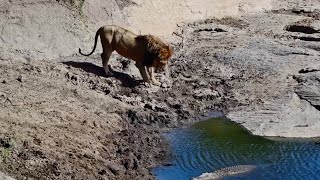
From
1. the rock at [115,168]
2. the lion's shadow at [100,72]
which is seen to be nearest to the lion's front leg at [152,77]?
the lion's shadow at [100,72]

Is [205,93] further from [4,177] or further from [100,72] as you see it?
[4,177]

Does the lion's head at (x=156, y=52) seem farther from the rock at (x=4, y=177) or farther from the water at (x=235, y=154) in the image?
the rock at (x=4, y=177)

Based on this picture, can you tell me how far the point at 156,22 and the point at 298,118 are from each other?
5239mm

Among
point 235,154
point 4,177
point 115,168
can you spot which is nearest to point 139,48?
point 235,154

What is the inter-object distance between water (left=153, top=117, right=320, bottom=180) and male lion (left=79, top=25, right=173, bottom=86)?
141cm

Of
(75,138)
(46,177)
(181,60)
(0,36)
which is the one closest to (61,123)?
(75,138)

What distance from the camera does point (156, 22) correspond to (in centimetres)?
1661

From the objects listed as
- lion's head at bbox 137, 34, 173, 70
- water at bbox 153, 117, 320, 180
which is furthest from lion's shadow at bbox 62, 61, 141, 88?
water at bbox 153, 117, 320, 180

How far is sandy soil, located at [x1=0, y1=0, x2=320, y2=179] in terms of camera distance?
10.1m

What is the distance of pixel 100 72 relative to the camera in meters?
13.5

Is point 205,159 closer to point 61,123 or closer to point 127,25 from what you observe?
point 61,123

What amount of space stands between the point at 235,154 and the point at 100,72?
3543mm

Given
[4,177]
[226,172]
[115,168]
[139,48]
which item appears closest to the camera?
[4,177]

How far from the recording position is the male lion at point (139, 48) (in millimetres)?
12875
